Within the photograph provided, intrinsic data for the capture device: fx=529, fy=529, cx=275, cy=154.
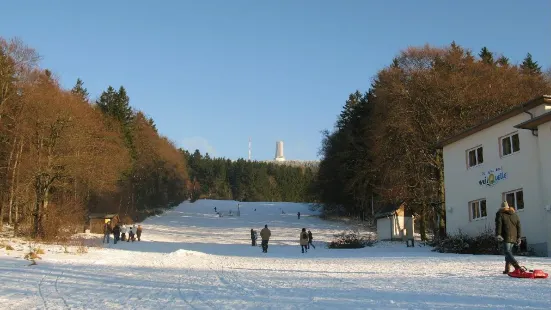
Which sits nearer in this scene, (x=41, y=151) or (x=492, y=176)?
(x=492, y=176)

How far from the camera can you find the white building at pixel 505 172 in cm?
2056

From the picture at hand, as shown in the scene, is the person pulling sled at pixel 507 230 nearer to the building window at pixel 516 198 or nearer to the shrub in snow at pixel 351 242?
the building window at pixel 516 198

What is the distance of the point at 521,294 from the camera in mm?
8516

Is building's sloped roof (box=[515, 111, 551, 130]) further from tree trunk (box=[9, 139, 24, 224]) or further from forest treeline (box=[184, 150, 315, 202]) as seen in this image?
forest treeline (box=[184, 150, 315, 202])

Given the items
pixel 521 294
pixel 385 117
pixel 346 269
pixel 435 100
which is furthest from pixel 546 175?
pixel 385 117

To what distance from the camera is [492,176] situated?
24.2 metres

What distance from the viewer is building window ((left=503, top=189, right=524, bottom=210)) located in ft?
73.2

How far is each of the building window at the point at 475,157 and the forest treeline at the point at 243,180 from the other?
9848 cm

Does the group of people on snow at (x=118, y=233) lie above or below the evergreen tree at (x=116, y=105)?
below

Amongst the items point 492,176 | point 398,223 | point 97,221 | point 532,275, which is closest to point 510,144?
point 492,176

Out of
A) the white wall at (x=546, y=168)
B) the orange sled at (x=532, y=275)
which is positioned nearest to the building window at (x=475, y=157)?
the white wall at (x=546, y=168)

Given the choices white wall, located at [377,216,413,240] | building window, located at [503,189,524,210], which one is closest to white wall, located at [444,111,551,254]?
building window, located at [503,189,524,210]

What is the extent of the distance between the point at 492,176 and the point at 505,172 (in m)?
1.02

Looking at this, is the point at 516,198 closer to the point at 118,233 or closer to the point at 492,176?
the point at 492,176
